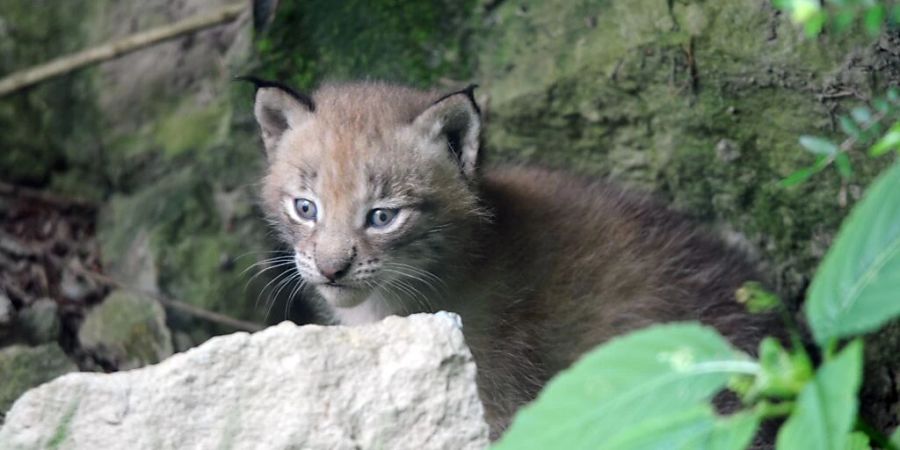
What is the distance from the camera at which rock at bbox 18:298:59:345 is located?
494cm

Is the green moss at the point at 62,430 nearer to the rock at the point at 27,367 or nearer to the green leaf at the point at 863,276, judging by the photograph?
the rock at the point at 27,367

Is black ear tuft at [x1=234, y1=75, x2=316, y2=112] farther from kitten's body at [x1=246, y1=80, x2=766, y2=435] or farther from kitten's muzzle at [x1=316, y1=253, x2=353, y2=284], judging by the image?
kitten's muzzle at [x1=316, y1=253, x2=353, y2=284]

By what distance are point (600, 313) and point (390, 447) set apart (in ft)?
5.62

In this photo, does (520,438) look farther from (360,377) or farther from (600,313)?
(600,313)

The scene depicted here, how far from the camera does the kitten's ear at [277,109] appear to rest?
4.23m

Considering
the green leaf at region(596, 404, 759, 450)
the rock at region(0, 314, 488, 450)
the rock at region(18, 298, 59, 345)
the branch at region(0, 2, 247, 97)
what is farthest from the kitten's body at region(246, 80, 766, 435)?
the green leaf at region(596, 404, 759, 450)

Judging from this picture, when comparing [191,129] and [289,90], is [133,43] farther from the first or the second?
[289,90]

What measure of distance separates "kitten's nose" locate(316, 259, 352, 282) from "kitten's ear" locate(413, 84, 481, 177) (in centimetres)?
64

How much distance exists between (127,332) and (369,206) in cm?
192

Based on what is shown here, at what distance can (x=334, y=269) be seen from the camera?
12.7 feet

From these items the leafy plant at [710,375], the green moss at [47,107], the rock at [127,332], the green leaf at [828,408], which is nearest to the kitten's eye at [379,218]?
the rock at [127,332]

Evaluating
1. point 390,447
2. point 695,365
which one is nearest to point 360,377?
point 390,447

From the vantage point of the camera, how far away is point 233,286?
5.46m

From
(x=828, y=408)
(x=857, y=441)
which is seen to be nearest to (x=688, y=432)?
(x=828, y=408)
